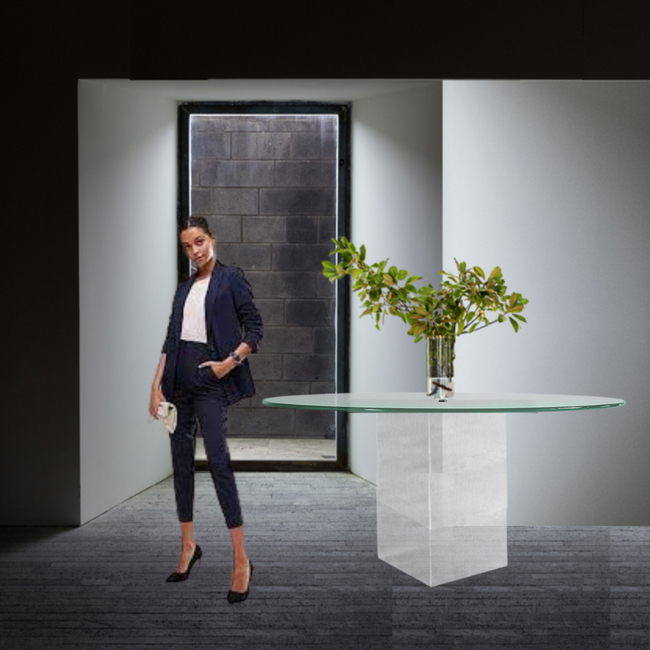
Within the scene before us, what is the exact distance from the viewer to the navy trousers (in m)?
3.24

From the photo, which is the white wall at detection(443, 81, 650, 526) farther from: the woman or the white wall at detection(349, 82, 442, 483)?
the woman

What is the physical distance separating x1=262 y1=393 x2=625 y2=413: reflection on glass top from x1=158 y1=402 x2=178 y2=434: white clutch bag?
2.61 ft

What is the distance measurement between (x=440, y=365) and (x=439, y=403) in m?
0.24

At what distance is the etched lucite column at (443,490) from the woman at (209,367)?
810mm

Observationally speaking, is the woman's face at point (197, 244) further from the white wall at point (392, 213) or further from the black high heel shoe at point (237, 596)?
the white wall at point (392, 213)

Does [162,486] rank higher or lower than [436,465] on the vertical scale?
lower

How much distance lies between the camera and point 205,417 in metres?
3.24

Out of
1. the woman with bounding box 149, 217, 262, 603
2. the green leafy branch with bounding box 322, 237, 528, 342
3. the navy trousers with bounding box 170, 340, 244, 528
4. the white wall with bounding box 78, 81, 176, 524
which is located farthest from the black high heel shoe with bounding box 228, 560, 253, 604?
the white wall with bounding box 78, 81, 176, 524

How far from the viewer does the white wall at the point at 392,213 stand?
4.63 meters

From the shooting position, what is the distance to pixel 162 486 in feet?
17.3

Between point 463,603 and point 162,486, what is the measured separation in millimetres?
2468

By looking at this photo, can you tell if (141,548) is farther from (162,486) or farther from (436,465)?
(436,465)
